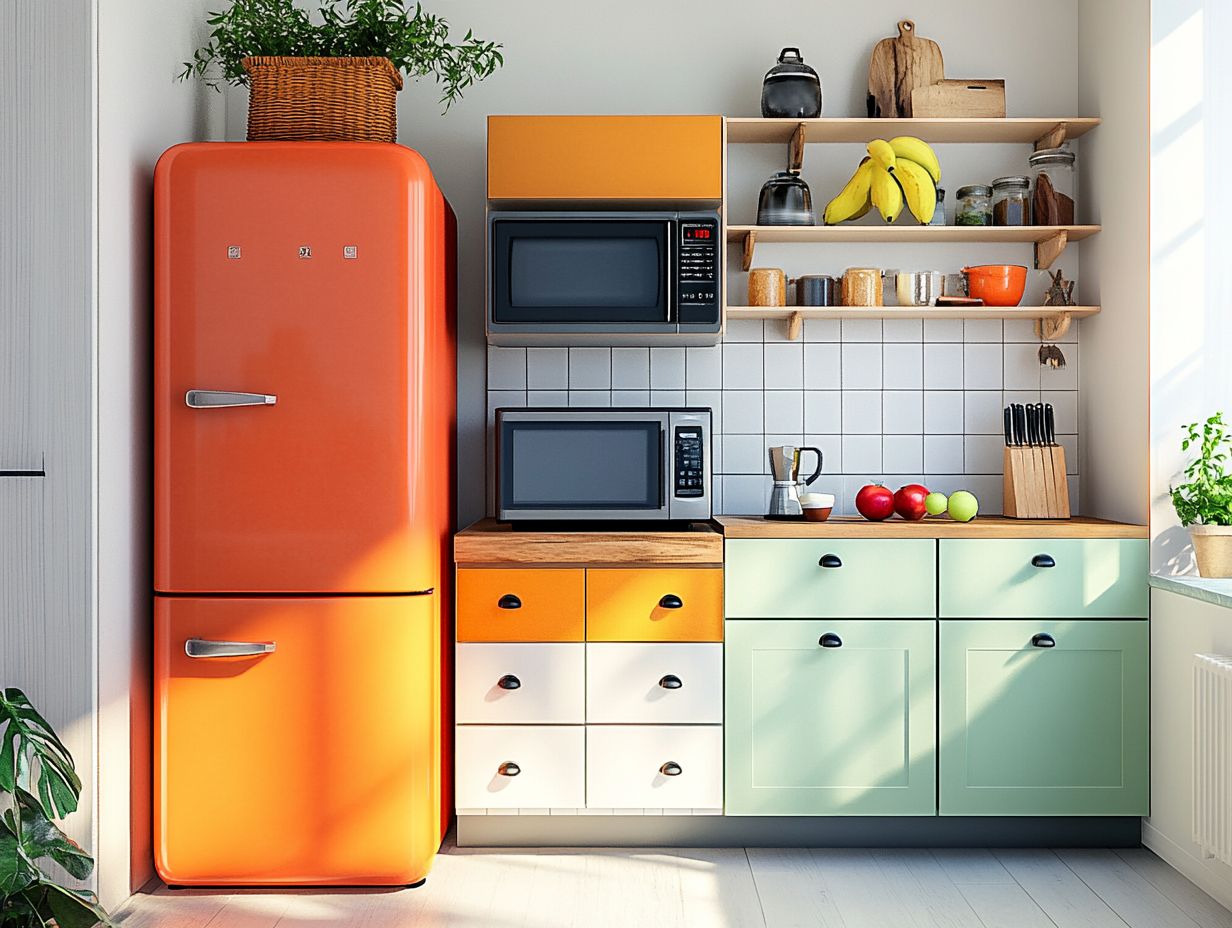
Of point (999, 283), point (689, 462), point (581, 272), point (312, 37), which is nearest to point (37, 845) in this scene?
point (689, 462)

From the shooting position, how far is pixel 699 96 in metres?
3.27

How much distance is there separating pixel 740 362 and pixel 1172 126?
4.23 ft

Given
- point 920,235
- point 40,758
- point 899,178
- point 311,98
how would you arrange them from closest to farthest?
1. point 40,758
2. point 311,98
3. point 899,178
4. point 920,235

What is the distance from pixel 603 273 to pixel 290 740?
1388 millimetres

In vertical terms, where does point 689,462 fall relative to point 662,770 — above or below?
above

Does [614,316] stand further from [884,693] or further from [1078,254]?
[1078,254]

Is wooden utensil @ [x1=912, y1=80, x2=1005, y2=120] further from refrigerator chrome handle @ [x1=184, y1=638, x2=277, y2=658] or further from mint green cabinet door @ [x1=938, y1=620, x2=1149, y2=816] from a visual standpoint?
refrigerator chrome handle @ [x1=184, y1=638, x2=277, y2=658]

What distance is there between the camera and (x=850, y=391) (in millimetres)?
3301

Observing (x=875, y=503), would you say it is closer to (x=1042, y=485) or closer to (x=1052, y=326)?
(x=1042, y=485)

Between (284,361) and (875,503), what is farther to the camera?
(875,503)

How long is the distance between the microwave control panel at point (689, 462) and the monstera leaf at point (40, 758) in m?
1.50

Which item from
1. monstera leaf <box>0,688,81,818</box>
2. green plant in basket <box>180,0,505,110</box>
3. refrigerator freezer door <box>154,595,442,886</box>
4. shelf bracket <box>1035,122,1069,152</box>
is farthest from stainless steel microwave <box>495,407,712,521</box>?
shelf bracket <box>1035,122,1069,152</box>

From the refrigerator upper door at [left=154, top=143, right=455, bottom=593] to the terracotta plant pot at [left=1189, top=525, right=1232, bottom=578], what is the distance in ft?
6.34

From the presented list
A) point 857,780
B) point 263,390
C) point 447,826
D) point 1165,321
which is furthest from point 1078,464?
point 263,390
